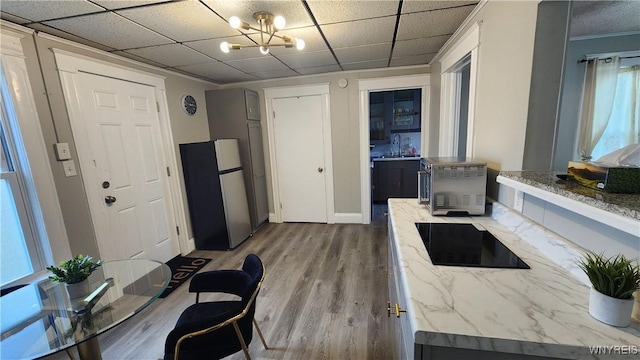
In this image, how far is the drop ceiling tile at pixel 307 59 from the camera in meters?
2.65

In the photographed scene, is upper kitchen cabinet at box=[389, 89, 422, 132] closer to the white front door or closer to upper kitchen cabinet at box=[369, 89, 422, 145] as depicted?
upper kitchen cabinet at box=[369, 89, 422, 145]

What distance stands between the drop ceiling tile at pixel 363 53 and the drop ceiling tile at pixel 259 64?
0.73m

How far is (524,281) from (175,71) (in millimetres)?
3717

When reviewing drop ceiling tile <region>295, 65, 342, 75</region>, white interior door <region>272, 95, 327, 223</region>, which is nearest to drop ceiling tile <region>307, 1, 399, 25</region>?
drop ceiling tile <region>295, 65, 342, 75</region>

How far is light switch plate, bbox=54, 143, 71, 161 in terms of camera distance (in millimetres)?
1940

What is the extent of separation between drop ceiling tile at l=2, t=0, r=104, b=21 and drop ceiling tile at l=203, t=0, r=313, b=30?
73 centimetres

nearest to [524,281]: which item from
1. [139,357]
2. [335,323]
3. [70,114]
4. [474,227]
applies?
[474,227]

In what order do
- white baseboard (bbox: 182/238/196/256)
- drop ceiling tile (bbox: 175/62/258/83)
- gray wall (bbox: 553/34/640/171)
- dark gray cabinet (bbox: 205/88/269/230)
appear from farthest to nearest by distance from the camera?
dark gray cabinet (bbox: 205/88/269/230) < white baseboard (bbox: 182/238/196/256) < drop ceiling tile (bbox: 175/62/258/83) < gray wall (bbox: 553/34/640/171)

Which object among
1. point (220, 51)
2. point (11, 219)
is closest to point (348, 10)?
point (220, 51)

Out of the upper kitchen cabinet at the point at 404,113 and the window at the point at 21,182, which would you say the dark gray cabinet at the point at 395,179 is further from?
the window at the point at 21,182

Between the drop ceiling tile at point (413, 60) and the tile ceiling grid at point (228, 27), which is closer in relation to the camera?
the tile ceiling grid at point (228, 27)

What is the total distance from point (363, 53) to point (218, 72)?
186 centimetres

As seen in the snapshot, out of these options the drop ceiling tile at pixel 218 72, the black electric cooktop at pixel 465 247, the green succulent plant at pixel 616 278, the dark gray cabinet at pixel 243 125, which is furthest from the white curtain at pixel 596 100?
the dark gray cabinet at pixel 243 125

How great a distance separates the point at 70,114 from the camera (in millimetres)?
2045
